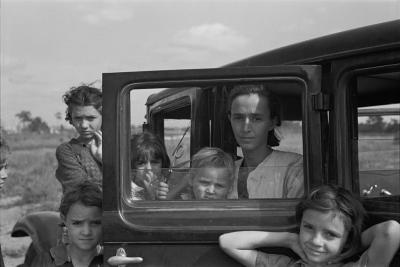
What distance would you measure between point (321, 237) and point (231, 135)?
0.57 m

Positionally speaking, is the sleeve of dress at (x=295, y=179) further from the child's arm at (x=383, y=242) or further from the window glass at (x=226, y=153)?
the child's arm at (x=383, y=242)

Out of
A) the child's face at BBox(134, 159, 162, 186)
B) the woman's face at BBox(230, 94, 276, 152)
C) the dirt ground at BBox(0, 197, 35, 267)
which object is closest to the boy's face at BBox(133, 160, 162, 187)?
the child's face at BBox(134, 159, 162, 186)

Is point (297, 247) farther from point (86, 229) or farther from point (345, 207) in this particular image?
point (86, 229)

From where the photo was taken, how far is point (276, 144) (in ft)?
8.03

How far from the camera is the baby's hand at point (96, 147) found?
351 cm

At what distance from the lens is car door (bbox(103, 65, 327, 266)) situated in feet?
7.54

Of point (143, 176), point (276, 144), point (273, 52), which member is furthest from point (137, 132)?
point (273, 52)

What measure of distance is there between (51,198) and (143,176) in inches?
519

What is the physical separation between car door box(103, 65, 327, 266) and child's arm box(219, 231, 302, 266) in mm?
36

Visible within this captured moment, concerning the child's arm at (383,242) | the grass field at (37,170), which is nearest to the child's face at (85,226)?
the grass field at (37,170)

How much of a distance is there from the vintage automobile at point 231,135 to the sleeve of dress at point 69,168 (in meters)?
0.99

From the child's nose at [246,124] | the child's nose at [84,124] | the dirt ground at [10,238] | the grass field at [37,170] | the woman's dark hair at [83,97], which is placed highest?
the woman's dark hair at [83,97]

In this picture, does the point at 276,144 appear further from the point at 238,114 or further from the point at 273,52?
the point at 273,52

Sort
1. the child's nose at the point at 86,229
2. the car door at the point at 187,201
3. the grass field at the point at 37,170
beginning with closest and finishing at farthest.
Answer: the car door at the point at 187,201
the child's nose at the point at 86,229
the grass field at the point at 37,170
